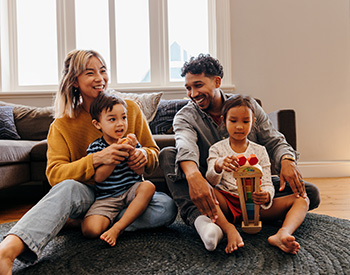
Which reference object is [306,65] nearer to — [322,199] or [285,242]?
[322,199]

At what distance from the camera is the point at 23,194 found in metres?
2.48

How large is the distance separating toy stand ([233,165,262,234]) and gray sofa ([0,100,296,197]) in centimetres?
92

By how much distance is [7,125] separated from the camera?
8.07ft

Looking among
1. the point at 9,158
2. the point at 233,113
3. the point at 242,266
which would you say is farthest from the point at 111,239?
the point at 9,158

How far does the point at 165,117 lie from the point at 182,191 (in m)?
1.20

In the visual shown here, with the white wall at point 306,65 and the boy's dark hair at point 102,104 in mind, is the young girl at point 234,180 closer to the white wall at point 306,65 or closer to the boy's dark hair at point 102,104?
the boy's dark hair at point 102,104

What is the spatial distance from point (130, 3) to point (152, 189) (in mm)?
2585

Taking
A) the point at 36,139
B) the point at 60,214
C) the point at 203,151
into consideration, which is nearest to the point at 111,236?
the point at 60,214

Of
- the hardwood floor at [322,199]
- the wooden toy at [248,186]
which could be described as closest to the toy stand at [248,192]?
the wooden toy at [248,186]

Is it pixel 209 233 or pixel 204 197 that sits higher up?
pixel 204 197

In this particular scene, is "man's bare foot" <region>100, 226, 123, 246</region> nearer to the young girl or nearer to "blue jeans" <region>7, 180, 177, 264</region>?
"blue jeans" <region>7, 180, 177, 264</region>

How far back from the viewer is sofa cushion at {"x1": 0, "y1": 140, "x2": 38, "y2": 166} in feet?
5.99

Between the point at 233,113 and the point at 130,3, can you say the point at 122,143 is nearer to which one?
the point at 233,113

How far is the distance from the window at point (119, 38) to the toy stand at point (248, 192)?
2.23m
